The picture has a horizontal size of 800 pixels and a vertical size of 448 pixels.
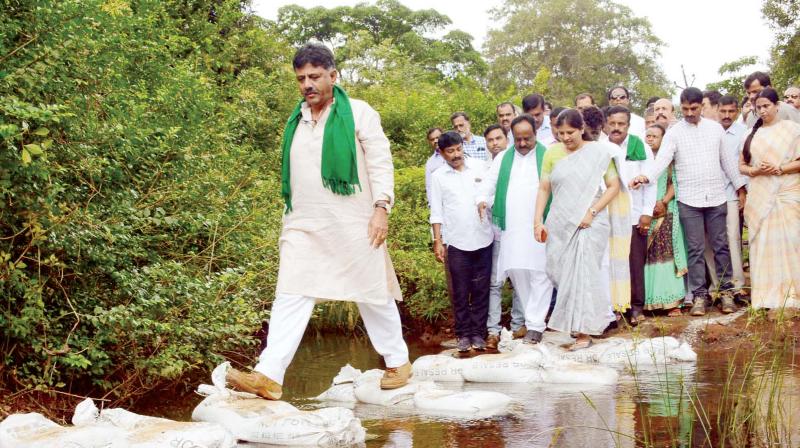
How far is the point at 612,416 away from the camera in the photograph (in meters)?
5.14

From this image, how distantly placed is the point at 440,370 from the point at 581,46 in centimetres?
4207

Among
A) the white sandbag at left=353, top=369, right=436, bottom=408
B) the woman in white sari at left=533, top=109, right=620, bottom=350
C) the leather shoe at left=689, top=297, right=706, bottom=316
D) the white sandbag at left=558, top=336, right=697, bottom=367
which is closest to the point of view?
the white sandbag at left=353, top=369, right=436, bottom=408

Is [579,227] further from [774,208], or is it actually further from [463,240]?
[774,208]

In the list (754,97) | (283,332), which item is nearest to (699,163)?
(754,97)

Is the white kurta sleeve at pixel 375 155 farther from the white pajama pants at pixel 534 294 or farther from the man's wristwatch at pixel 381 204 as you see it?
the white pajama pants at pixel 534 294

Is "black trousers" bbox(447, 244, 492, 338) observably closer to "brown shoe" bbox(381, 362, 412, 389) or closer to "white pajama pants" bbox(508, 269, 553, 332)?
"white pajama pants" bbox(508, 269, 553, 332)

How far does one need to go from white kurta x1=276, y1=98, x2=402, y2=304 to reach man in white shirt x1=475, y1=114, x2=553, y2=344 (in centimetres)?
318

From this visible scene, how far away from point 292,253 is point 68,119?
1.56m

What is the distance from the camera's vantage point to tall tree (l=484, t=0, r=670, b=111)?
46.0 metres

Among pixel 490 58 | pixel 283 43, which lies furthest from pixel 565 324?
pixel 490 58

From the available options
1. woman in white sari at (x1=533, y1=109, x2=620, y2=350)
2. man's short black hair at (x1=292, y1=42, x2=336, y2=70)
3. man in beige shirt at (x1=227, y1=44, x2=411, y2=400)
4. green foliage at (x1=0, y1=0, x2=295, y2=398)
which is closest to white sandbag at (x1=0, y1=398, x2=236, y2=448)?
green foliage at (x1=0, y1=0, x2=295, y2=398)

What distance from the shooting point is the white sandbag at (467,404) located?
17.4ft

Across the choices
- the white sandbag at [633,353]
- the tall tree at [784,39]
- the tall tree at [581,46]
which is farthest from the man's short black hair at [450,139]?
the tall tree at [581,46]

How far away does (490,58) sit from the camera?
47031 mm
